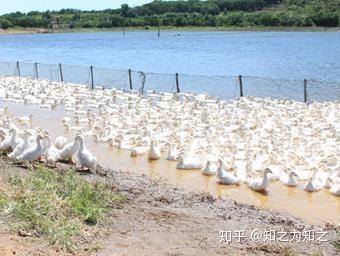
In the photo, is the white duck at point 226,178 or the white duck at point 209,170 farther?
the white duck at point 209,170

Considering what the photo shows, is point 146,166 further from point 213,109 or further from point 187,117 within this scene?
point 213,109

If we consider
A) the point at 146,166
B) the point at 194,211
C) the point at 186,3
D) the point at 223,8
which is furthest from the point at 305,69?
the point at 186,3

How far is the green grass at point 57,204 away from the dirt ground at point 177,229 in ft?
0.52

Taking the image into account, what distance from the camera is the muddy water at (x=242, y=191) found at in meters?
9.58

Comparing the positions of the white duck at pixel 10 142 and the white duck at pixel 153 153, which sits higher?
the white duck at pixel 10 142

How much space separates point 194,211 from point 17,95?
16990 millimetres

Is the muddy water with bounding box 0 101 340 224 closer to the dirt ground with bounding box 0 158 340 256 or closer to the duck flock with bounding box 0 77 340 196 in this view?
the duck flock with bounding box 0 77 340 196

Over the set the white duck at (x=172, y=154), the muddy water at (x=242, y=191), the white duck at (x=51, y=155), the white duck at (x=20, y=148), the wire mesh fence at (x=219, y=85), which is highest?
the white duck at (x=20, y=148)

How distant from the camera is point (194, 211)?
27.8 ft

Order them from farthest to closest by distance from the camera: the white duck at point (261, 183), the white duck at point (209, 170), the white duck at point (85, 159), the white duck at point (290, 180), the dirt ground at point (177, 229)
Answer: the white duck at point (209, 170), the white duck at point (290, 180), the white duck at point (85, 159), the white duck at point (261, 183), the dirt ground at point (177, 229)

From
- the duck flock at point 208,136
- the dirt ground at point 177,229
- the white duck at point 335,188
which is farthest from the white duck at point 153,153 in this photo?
the white duck at point 335,188

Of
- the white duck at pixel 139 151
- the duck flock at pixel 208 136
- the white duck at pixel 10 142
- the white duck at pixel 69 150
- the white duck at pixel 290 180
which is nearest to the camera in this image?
the white duck at pixel 290 180

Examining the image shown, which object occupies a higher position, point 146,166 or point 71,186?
point 71,186

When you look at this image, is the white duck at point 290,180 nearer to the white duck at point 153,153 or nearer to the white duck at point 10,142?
the white duck at point 153,153
